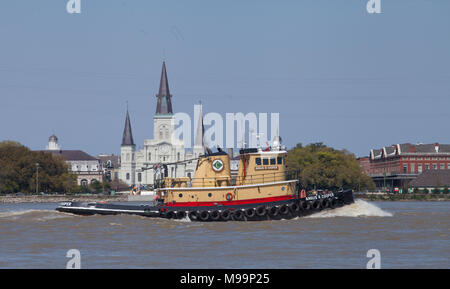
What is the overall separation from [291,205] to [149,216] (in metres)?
9.12

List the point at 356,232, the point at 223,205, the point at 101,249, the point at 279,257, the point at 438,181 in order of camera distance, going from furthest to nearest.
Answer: the point at 438,181 → the point at 223,205 → the point at 356,232 → the point at 101,249 → the point at 279,257

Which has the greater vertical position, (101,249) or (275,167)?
(275,167)

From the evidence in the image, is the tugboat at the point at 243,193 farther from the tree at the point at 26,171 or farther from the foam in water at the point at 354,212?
the tree at the point at 26,171

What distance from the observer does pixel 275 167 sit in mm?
50281

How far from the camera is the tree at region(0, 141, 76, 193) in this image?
142663 mm

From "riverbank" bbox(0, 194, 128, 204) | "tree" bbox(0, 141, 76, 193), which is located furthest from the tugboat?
"tree" bbox(0, 141, 76, 193)

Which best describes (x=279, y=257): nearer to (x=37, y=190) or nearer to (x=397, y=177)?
(x=37, y=190)

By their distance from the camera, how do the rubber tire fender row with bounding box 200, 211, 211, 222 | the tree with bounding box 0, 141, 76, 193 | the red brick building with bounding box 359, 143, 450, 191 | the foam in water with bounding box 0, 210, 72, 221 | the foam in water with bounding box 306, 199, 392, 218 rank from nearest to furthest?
the rubber tire fender row with bounding box 200, 211, 211, 222 < the foam in water with bounding box 306, 199, 392, 218 < the foam in water with bounding box 0, 210, 72, 221 < the tree with bounding box 0, 141, 76, 193 < the red brick building with bounding box 359, 143, 450, 191

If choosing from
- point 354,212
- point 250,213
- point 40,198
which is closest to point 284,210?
point 250,213

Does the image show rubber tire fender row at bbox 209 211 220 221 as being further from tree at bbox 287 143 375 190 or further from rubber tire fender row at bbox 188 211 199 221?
tree at bbox 287 143 375 190

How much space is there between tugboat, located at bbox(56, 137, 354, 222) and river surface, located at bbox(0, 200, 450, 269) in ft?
2.90

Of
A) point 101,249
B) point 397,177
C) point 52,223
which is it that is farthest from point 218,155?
point 397,177

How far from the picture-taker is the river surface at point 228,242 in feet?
99.1

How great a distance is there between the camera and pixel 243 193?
49.8 metres
